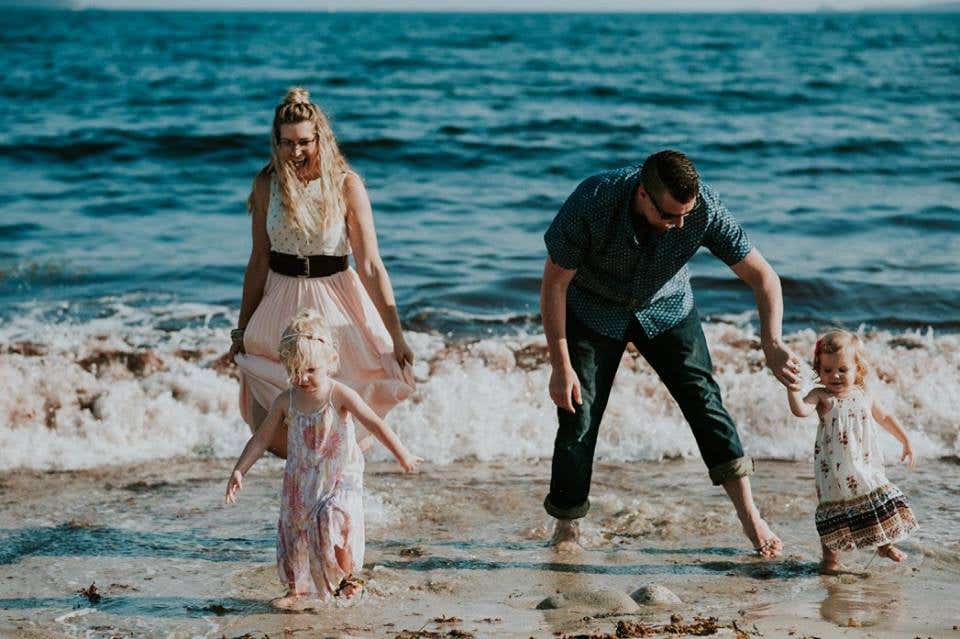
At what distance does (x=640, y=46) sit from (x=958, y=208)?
3197 centimetres

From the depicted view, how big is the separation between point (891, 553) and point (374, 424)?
88.3 inches

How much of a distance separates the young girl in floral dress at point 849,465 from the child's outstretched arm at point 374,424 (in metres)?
1.61

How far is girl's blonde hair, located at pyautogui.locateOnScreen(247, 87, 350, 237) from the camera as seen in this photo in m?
5.24

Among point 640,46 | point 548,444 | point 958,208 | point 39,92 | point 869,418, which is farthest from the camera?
point 640,46

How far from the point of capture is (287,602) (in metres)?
4.77

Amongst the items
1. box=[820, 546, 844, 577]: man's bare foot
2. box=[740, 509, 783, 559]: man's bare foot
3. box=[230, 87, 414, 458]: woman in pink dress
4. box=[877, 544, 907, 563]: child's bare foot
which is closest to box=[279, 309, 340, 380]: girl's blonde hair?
box=[230, 87, 414, 458]: woman in pink dress

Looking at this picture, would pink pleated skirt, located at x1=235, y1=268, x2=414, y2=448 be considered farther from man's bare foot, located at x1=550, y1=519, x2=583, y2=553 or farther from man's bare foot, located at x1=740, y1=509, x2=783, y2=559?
man's bare foot, located at x1=740, y1=509, x2=783, y2=559

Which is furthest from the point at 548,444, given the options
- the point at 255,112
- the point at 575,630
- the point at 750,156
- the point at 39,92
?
the point at 39,92

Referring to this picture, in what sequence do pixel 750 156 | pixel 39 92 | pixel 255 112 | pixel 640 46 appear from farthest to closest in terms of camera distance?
pixel 640 46, pixel 39 92, pixel 255 112, pixel 750 156

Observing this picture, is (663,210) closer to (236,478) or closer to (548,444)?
(236,478)

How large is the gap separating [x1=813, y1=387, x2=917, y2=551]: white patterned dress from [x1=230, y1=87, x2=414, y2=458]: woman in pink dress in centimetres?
183

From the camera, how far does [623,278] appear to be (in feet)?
16.3

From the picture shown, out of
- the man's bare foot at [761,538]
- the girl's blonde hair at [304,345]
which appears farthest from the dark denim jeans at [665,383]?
the girl's blonde hair at [304,345]

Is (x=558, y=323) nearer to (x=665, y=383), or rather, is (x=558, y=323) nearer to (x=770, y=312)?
(x=665, y=383)
